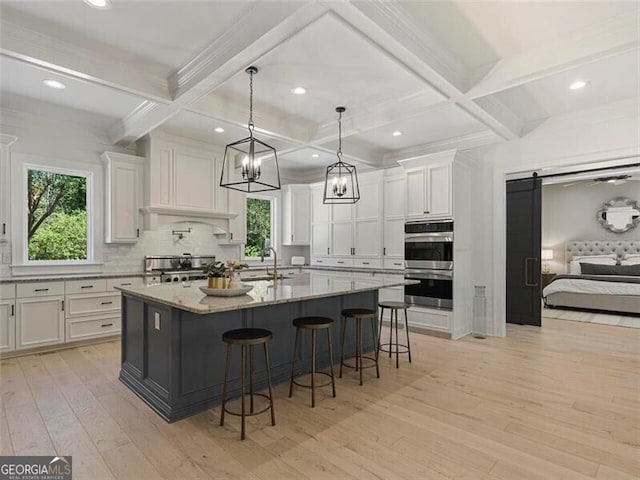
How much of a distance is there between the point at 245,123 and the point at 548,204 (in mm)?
8566

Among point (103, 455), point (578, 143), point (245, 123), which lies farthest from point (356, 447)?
point (578, 143)

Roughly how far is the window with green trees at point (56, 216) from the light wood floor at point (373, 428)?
4.99 feet

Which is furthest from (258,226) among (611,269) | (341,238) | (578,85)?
(611,269)

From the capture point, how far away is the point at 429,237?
17.0 feet

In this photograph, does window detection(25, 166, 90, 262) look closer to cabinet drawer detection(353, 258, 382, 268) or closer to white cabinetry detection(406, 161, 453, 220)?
cabinet drawer detection(353, 258, 382, 268)

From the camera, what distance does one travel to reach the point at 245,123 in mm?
4371

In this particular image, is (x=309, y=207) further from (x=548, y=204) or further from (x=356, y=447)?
(x=548, y=204)

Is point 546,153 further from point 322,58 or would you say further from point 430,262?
point 322,58

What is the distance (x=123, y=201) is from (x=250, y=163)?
2.80 meters

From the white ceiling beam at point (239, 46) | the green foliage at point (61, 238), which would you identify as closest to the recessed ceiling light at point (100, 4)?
the white ceiling beam at point (239, 46)

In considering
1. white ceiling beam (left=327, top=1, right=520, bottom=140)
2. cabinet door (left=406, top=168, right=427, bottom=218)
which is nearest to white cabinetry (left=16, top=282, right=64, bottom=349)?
white ceiling beam (left=327, top=1, right=520, bottom=140)

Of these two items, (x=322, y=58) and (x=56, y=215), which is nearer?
(x=322, y=58)

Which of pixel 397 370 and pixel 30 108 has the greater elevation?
pixel 30 108

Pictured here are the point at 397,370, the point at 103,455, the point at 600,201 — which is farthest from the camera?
the point at 600,201
